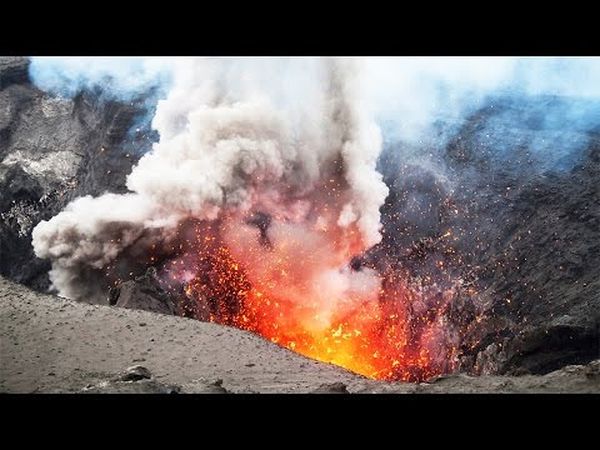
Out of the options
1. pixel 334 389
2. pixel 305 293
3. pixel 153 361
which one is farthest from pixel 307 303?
pixel 334 389

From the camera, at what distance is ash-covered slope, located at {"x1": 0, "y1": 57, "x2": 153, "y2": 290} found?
76.8ft

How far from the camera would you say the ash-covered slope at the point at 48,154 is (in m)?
23.4

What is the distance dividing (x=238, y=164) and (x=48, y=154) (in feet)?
37.7

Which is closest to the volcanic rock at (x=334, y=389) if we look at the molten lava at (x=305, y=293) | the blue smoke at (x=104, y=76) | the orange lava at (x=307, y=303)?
the orange lava at (x=307, y=303)

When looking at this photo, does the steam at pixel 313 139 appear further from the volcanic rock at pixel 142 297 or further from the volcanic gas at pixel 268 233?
the volcanic rock at pixel 142 297

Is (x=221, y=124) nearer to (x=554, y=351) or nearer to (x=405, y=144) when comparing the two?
(x=405, y=144)

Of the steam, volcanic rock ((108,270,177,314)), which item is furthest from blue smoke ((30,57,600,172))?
volcanic rock ((108,270,177,314))

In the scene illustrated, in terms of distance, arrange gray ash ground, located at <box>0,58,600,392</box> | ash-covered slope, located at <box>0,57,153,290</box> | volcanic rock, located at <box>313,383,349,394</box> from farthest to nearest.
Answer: ash-covered slope, located at <box>0,57,153,290</box> < gray ash ground, located at <box>0,58,600,392</box> < volcanic rock, located at <box>313,383,349,394</box>

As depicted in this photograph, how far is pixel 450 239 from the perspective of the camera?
57.4ft

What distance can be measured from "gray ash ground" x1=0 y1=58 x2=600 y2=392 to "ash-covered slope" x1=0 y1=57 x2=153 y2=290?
0.07m

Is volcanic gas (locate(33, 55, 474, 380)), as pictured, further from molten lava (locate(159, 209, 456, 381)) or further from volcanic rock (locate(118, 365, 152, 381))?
volcanic rock (locate(118, 365, 152, 381))

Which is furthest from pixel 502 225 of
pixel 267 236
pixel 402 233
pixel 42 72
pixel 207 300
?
pixel 42 72

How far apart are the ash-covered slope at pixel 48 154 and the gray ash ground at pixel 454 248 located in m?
0.07

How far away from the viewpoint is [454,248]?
17266 millimetres
